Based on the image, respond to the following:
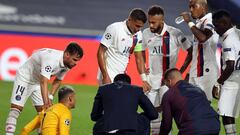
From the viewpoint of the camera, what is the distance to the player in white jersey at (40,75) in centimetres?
890

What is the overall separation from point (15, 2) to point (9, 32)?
168cm

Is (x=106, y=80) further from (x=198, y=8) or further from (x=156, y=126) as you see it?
(x=198, y=8)

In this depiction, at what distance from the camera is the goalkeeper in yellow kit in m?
8.24

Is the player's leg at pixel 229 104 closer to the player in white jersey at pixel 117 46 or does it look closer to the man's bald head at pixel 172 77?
the player in white jersey at pixel 117 46

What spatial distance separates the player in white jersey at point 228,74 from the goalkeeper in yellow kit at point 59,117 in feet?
6.58

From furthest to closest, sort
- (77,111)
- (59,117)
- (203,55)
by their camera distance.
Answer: (77,111), (203,55), (59,117)

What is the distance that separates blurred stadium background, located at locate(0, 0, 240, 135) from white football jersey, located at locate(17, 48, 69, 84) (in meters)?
4.75

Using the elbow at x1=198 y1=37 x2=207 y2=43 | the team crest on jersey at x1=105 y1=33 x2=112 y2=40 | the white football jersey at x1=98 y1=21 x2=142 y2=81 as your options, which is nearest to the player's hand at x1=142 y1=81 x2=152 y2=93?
the white football jersey at x1=98 y1=21 x2=142 y2=81

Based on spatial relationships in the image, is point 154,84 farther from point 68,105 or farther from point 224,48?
point 68,105

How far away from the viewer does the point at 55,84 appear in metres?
9.61

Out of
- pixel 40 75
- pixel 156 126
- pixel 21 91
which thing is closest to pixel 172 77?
pixel 156 126

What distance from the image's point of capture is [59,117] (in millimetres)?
8258

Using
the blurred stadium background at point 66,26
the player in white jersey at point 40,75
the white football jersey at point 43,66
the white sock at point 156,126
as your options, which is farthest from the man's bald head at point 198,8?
the blurred stadium background at point 66,26

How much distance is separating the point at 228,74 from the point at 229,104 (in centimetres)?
40
